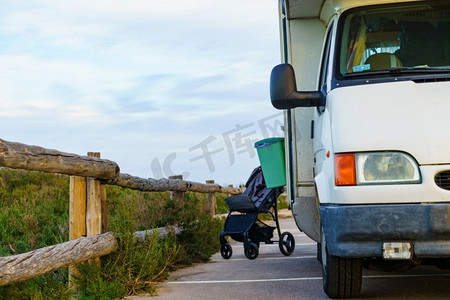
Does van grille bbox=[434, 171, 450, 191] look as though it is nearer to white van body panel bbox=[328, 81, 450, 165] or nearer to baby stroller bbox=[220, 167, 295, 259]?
white van body panel bbox=[328, 81, 450, 165]

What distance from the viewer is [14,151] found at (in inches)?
226

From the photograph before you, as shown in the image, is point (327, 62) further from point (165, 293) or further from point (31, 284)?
point (31, 284)

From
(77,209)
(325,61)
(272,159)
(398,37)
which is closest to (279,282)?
(272,159)

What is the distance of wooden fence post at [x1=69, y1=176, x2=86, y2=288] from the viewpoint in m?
7.33

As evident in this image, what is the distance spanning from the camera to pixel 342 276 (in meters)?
6.11

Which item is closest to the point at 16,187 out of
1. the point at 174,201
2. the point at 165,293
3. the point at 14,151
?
the point at 174,201

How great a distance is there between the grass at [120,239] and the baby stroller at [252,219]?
412 mm

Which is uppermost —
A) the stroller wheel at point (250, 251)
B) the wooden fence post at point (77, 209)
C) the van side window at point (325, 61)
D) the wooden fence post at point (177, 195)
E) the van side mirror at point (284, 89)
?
the van side window at point (325, 61)

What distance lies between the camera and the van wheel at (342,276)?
19.8 ft

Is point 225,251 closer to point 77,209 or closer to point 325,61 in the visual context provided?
point 77,209

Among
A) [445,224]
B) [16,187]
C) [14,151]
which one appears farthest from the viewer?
[16,187]

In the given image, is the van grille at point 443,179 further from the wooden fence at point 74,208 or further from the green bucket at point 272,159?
the green bucket at point 272,159

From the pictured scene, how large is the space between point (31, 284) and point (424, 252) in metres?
3.47

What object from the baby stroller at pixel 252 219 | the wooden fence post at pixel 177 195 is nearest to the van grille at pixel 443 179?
the baby stroller at pixel 252 219
